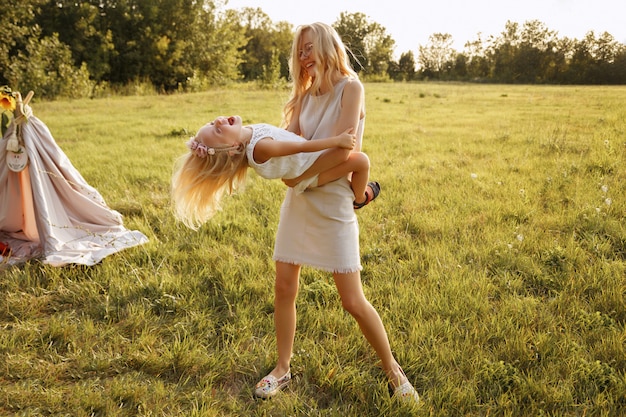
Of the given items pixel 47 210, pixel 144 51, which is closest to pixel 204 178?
pixel 47 210

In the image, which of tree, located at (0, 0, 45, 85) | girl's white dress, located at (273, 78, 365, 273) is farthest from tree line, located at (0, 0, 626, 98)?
girl's white dress, located at (273, 78, 365, 273)

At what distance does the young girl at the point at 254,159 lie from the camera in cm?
199

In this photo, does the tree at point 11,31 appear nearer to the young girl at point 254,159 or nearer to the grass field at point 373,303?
the grass field at point 373,303

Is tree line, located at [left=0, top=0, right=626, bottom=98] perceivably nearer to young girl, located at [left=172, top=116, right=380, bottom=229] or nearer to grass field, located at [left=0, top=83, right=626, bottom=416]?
grass field, located at [left=0, top=83, right=626, bottom=416]

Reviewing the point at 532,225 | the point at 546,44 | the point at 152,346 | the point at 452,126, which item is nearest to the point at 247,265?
the point at 152,346

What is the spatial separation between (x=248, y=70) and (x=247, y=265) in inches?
1893

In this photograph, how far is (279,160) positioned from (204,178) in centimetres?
36

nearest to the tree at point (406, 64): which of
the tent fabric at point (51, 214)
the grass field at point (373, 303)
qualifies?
the grass field at point (373, 303)

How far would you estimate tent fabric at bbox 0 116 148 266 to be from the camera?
403cm

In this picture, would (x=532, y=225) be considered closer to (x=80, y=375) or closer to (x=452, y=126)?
(x=80, y=375)

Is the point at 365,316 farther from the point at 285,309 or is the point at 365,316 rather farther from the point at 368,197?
the point at 368,197

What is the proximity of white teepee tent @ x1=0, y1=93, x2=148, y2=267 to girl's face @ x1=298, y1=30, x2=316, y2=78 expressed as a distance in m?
2.72

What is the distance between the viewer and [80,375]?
265cm

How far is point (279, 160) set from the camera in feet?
6.62
